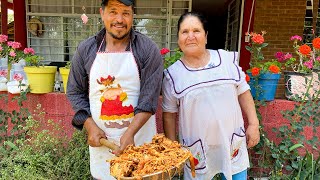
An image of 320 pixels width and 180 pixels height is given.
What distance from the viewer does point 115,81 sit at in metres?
1.63

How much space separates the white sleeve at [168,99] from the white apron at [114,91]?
8.2 inches

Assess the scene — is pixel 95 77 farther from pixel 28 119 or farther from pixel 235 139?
pixel 28 119

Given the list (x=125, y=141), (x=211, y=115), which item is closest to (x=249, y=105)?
(x=211, y=115)

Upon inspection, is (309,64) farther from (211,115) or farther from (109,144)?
(109,144)

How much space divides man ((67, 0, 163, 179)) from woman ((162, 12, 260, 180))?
20 centimetres

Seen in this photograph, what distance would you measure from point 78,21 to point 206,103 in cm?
495

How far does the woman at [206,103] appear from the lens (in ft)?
5.59

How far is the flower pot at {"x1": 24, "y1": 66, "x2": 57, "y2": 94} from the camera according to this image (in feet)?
9.05

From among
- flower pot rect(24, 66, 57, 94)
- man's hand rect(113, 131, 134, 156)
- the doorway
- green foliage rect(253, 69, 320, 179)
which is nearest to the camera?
man's hand rect(113, 131, 134, 156)

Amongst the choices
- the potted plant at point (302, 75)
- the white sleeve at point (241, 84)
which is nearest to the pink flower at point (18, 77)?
the white sleeve at point (241, 84)

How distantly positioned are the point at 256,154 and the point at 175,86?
145 centimetres

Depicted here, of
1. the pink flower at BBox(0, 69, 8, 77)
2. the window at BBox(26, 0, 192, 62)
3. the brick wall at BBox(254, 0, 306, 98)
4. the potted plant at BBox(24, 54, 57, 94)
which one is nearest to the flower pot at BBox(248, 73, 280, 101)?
the potted plant at BBox(24, 54, 57, 94)

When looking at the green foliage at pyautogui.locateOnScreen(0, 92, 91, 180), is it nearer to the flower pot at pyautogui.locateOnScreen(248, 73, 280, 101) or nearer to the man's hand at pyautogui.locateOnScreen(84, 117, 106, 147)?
the man's hand at pyautogui.locateOnScreen(84, 117, 106, 147)

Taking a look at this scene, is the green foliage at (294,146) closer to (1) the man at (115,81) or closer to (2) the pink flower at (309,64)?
(2) the pink flower at (309,64)
